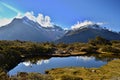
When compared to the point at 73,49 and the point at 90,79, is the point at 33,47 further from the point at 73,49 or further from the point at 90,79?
the point at 90,79

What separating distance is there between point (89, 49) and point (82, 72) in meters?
89.2

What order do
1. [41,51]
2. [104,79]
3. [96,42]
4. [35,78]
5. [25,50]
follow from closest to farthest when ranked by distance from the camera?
[35,78] → [104,79] → [25,50] → [41,51] → [96,42]

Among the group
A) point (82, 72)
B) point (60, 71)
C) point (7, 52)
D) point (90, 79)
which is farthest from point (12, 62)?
point (90, 79)

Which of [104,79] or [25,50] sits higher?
[25,50]

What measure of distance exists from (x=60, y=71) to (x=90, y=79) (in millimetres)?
15767

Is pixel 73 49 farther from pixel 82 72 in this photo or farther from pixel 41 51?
pixel 82 72

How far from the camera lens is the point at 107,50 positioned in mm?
155625

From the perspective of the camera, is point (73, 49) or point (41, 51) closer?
point (41, 51)

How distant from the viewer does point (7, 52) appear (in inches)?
3752

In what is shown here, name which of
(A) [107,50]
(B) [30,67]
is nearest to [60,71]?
(B) [30,67]

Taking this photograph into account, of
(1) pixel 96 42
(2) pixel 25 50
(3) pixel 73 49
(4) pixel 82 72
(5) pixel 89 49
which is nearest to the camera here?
(4) pixel 82 72

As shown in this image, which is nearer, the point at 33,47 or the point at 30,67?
the point at 30,67

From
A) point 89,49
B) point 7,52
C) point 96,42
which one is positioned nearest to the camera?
point 7,52

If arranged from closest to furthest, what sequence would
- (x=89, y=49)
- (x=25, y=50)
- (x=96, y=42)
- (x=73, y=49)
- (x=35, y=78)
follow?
(x=35, y=78) → (x=25, y=50) → (x=89, y=49) → (x=73, y=49) → (x=96, y=42)
